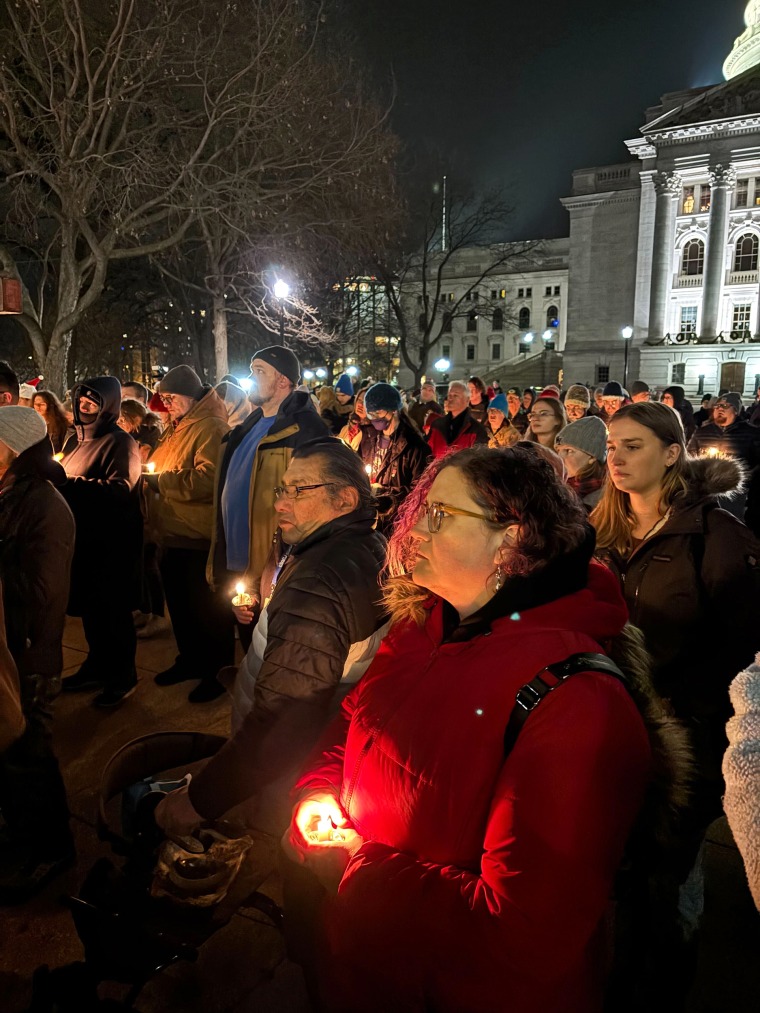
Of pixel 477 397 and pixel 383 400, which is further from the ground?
pixel 383 400

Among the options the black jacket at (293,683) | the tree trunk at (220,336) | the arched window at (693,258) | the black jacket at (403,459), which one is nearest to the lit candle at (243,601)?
the black jacket at (293,683)

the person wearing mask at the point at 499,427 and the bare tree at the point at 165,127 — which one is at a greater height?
the bare tree at the point at 165,127

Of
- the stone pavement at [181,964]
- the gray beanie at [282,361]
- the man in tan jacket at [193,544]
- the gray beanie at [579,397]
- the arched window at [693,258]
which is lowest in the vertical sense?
the stone pavement at [181,964]

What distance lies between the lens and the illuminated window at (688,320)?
53625mm

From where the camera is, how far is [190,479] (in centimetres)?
498

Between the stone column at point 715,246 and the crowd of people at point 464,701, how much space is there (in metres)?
55.0

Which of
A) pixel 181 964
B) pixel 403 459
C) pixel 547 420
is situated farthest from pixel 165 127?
pixel 181 964

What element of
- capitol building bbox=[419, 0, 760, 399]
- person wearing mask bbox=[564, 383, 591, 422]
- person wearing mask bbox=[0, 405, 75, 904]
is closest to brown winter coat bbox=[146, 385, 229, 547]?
person wearing mask bbox=[0, 405, 75, 904]

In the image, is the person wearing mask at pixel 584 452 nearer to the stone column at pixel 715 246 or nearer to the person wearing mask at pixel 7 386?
the person wearing mask at pixel 7 386

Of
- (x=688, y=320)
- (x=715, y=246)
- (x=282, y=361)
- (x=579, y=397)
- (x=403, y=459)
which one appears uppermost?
(x=715, y=246)

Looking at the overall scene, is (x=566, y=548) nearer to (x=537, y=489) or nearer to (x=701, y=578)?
(x=537, y=489)

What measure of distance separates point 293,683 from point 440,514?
0.89 m

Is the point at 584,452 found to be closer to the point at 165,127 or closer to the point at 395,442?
the point at 395,442

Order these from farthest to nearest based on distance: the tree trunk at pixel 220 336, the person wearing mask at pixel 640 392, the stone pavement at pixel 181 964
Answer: the tree trunk at pixel 220 336 < the person wearing mask at pixel 640 392 < the stone pavement at pixel 181 964
